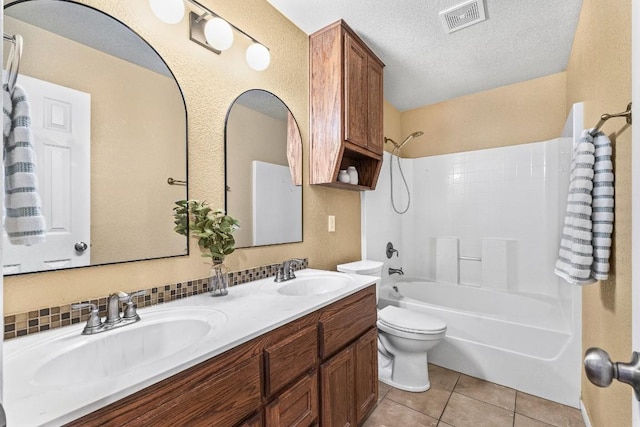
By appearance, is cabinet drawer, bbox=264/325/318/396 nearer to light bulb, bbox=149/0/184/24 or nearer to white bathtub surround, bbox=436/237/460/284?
light bulb, bbox=149/0/184/24

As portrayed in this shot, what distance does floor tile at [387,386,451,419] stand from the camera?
1806mm

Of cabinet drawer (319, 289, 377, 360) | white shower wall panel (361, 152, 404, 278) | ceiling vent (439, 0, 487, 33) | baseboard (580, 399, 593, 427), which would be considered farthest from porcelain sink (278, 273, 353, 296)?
ceiling vent (439, 0, 487, 33)

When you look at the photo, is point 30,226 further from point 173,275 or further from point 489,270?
point 489,270

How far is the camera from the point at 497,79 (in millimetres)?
2691

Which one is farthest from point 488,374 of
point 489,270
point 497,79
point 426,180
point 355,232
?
point 497,79

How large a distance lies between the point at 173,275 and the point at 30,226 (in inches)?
28.4

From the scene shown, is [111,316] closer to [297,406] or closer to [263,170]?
[297,406]

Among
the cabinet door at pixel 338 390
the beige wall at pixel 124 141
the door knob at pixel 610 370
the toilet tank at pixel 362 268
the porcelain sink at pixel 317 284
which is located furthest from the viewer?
the toilet tank at pixel 362 268

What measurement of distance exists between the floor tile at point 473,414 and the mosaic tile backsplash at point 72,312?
1509 mm

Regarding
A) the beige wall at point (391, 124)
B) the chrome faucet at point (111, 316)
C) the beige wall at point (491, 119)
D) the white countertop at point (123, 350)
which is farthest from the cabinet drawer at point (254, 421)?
the beige wall at point (491, 119)

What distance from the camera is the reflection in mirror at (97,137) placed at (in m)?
0.94

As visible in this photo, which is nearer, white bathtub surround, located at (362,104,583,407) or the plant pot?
the plant pot

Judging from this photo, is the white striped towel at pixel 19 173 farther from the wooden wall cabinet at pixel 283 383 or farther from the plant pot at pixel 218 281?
the plant pot at pixel 218 281

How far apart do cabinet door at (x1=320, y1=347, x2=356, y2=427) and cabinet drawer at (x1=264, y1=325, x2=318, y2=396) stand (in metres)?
0.13
